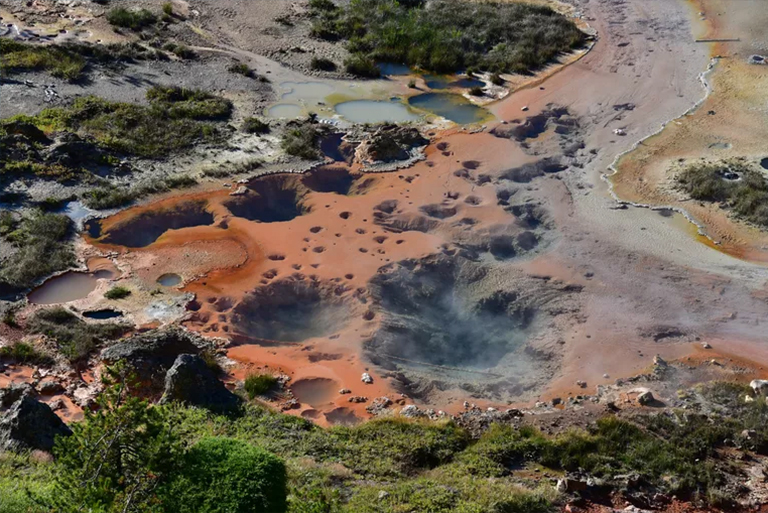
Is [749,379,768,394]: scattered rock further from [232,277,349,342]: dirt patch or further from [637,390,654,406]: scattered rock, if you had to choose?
[232,277,349,342]: dirt patch

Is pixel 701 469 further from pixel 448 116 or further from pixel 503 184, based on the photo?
pixel 448 116

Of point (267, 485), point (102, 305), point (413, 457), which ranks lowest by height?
point (102, 305)

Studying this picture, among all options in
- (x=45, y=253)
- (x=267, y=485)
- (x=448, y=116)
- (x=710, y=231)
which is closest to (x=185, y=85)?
(x=448, y=116)

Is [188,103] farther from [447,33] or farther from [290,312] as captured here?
[290,312]

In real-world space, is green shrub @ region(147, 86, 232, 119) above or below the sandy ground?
below

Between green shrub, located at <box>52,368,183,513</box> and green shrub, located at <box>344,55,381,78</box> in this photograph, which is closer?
green shrub, located at <box>52,368,183,513</box>

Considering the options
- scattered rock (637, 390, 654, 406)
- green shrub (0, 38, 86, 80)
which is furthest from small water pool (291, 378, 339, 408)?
green shrub (0, 38, 86, 80)
